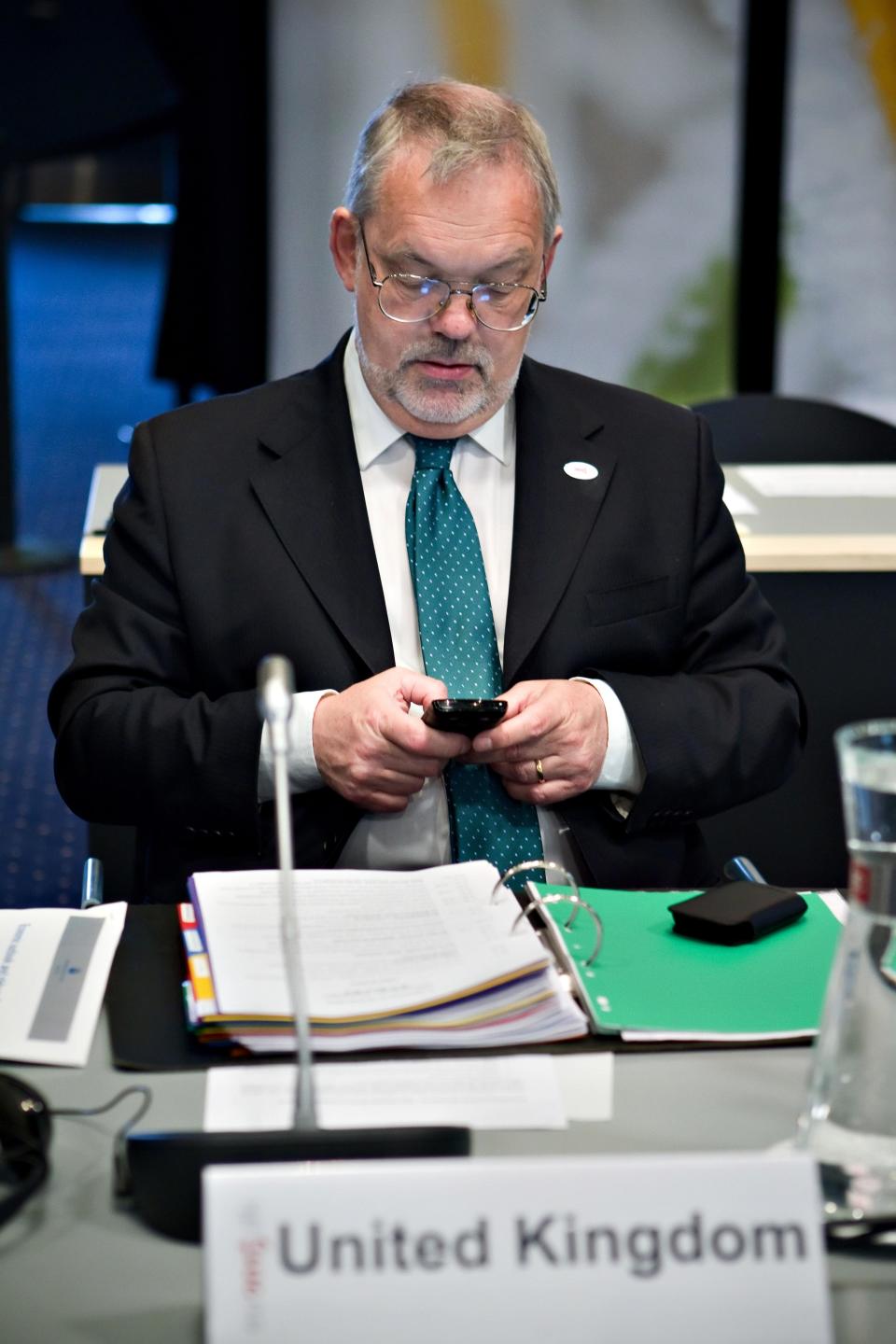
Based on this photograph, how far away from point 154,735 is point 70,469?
4712 millimetres

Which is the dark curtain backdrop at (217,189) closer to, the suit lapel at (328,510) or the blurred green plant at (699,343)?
the blurred green plant at (699,343)

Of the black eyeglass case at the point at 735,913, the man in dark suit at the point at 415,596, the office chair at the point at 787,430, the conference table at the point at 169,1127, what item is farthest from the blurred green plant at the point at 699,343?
the conference table at the point at 169,1127

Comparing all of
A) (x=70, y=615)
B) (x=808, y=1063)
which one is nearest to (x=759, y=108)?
(x=70, y=615)

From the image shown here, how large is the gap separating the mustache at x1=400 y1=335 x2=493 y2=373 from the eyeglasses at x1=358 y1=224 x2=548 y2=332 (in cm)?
3

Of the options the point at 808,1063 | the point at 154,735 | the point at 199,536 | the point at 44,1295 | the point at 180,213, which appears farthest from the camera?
the point at 180,213

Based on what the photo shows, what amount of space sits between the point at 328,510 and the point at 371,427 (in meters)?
0.12

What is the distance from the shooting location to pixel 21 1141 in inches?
43.8

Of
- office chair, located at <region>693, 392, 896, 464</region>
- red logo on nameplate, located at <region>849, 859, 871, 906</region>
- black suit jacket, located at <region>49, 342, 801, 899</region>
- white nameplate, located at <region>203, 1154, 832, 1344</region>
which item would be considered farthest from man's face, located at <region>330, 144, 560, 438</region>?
office chair, located at <region>693, 392, 896, 464</region>

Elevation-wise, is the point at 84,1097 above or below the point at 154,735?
below

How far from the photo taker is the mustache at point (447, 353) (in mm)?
1826

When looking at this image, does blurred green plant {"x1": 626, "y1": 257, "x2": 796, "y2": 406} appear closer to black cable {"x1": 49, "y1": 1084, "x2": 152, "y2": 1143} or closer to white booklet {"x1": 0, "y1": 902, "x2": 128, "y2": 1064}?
white booklet {"x1": 0, "y1": 902, "x2": 128, "y2": 1064}

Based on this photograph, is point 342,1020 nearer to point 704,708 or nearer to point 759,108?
point 704,708

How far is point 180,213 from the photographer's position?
5.35 meters

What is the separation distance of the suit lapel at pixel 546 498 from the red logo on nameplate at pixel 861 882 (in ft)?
2.70
